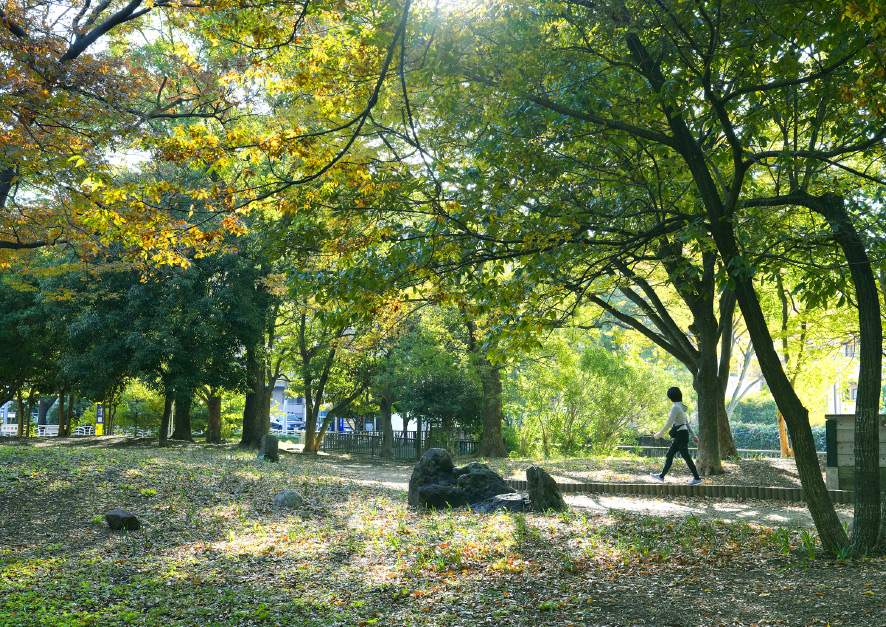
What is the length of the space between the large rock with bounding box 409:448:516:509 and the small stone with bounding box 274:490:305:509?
169 cm

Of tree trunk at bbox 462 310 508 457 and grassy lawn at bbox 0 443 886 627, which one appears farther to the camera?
tree trunk at bbox 462 310 508 457

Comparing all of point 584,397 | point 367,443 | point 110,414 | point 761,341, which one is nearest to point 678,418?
point 761,341

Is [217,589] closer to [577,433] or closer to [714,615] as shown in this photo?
[714,615]

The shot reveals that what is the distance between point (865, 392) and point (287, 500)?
7500 millimetres

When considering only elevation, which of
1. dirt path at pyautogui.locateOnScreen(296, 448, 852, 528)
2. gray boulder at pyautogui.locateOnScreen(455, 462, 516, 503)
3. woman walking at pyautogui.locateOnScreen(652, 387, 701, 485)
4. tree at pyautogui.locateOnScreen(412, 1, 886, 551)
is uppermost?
tree at pyautogui.locateOnScreen(412, 1, 886, 551)

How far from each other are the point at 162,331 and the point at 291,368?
20.0 feet

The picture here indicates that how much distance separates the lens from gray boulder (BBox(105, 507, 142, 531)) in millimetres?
7762

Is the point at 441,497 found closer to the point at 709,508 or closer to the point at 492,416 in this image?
the point at 709,508

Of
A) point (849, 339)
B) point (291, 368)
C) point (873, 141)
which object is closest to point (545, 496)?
point (873, 141)

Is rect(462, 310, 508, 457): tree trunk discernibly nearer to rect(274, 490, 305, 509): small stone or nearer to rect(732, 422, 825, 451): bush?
rect(274, 490, 305, 509): small stone

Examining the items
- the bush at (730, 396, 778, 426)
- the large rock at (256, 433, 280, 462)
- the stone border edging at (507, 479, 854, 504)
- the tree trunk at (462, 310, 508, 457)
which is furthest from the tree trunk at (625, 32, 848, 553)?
the bush at (730, 396, 778, 426)

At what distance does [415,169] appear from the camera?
6.35 metres

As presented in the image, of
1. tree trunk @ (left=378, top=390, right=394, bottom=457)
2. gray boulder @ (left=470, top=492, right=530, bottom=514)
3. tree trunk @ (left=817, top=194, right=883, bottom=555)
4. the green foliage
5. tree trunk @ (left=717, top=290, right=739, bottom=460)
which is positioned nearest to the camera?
tree trunk @ (left=817, top=194, right=883, bottom=555)

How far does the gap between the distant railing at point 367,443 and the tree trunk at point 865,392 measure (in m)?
20.3
